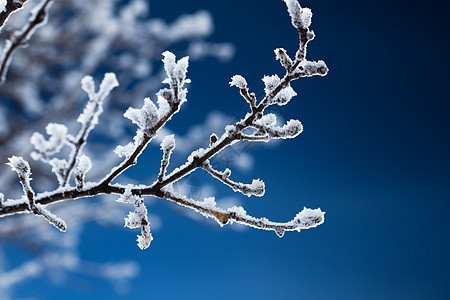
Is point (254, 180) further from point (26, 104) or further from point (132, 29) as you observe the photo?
point (132, 29)

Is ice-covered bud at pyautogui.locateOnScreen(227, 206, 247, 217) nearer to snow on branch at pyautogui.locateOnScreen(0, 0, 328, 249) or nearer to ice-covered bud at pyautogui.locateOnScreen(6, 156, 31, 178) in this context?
snow on branch at pyautogui.locateOnScreen(0, 0, 328, 249)

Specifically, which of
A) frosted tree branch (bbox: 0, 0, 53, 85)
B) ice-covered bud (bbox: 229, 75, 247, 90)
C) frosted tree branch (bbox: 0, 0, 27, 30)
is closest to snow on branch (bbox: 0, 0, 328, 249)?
ice-covered bud (bbox: 229, 75, 247, 90)

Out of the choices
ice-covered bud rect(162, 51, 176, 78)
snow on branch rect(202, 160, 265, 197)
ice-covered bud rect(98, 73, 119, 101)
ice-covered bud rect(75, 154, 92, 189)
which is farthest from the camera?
snow on branch rect(202, 160, 265, 197)

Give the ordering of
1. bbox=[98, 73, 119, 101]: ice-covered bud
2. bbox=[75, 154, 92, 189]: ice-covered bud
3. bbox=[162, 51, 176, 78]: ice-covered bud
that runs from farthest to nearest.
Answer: bbox=[75, 154, 92, 189]: ice-covered bud → bbox=[162, 51, 176, 78]: ice-covered bud → bbox=[98, 73, 119, 101]: ice-covered bud

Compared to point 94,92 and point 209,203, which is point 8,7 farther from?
point 209,203

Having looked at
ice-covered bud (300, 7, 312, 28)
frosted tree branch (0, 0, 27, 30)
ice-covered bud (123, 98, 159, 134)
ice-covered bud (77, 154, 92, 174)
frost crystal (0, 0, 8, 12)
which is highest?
frost crystal (0, 0, 8, 12)

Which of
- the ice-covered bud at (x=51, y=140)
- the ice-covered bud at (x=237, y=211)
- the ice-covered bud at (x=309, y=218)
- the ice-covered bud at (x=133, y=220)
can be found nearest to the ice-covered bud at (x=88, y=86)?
the ice-covered bud at (x=51, y=140)

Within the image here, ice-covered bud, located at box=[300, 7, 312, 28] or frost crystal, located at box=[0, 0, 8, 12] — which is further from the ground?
frost crystal, located at box=[0, 0, 8, 12]

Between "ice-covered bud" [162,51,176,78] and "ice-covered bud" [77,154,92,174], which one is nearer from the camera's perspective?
"ice-covered bud" [162,51,176,78]
